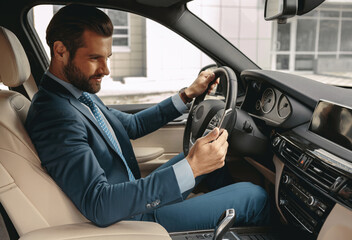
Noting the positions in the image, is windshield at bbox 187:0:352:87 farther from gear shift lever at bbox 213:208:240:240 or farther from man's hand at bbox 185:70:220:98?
gear shift lever at bbox 213:208:240:240

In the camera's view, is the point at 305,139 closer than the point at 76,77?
No

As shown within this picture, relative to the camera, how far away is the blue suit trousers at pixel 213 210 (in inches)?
61.4

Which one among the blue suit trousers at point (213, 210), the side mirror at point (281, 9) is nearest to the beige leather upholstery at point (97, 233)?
the blue suit trousers at point (213, 210)

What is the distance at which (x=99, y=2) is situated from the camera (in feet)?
6.75

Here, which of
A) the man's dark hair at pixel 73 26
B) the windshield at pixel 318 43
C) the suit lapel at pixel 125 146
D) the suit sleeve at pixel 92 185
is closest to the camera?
the suit sleeve at pixel 92 185

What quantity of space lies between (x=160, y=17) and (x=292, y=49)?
11.4 m

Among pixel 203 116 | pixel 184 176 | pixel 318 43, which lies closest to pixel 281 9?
pixel 203 116

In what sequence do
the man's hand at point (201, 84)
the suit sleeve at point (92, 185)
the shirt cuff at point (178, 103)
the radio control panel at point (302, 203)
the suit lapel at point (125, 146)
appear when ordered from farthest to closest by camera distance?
the shirt cuff at point (178, 103) → the man's hand at point (201, 84) → the suit lapel at point (125, 146) → the radio control panel at point (302, 203) → the suit sleeve at point (92, 185)

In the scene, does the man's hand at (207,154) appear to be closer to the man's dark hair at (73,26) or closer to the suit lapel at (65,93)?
the suit lapel at (65,93)

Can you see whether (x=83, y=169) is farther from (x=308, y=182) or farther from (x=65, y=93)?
(x=308, y=182)

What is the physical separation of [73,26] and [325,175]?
99cm

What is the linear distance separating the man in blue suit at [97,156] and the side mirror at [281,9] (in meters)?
0.58

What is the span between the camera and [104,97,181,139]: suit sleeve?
2010 mm

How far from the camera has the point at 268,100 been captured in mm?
1910
